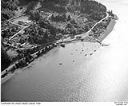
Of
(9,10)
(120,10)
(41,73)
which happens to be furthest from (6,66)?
(120,10)

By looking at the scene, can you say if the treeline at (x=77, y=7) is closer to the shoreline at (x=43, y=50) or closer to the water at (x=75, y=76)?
the shoreline at (x=43, y=50)

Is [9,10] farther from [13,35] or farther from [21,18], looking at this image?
[13,35]

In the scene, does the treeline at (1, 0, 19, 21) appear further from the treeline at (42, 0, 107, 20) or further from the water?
the water

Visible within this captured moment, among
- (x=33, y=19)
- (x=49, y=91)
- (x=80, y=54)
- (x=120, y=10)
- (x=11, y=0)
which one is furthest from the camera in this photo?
(x=120, y=10)

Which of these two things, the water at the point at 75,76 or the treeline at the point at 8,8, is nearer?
the water at the point at 75,76

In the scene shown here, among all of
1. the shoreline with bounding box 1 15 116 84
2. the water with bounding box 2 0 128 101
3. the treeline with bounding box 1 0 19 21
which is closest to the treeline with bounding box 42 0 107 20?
the shoreline with bounding box 1 15 116 84

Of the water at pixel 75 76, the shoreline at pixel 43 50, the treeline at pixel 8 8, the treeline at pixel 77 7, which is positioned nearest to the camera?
the water at pixel 75 76

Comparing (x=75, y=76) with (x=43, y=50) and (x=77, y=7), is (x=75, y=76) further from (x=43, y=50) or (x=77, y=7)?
(x=77, y=7)

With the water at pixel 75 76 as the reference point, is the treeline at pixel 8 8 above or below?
above

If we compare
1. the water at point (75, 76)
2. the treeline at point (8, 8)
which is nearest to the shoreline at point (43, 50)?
the water at point (75, 76)
